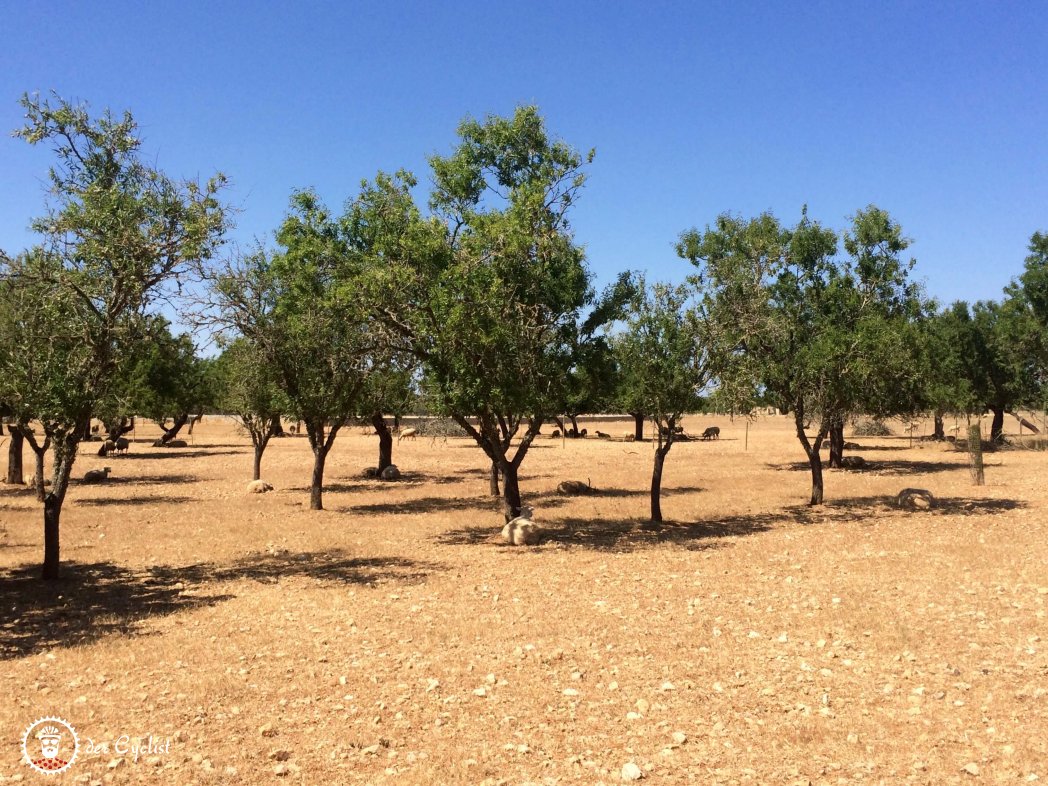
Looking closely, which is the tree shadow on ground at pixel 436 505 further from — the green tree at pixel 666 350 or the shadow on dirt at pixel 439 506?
the green tree at pixel 666 350

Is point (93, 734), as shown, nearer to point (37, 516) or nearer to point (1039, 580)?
point (1039, 580)

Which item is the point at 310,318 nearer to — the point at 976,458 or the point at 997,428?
the point at 976,458

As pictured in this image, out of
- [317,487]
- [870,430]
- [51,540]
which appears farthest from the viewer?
[870,430]

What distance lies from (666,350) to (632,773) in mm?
15745

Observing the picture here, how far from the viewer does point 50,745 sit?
7.37m

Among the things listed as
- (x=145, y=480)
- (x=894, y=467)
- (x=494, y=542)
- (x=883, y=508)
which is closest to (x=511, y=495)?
(x=494, y=542)

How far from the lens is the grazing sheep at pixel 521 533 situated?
1983cm

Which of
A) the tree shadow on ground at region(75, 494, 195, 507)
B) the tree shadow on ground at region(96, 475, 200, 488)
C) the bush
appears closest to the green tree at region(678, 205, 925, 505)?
the tree shadow on ground at region(75, 494, 195, 507)

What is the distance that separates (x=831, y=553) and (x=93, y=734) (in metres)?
15.6

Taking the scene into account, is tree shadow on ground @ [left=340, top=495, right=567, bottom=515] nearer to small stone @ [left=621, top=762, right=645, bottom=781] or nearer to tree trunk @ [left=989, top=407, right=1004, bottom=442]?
small stone @ [left=621, top=762, right=645, bottom=781]

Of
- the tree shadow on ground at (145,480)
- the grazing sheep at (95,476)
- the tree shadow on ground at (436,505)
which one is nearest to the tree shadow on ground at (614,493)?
the tree shadow on ground at (436,505)

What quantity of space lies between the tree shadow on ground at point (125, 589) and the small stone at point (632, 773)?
8060mm

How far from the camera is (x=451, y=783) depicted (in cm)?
674

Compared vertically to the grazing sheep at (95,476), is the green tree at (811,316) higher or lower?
higher
